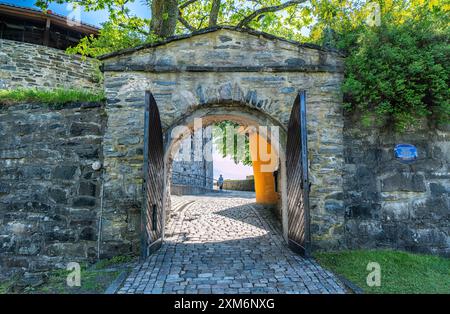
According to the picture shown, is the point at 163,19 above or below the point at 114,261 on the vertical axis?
above

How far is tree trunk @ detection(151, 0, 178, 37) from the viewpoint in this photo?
800 cm

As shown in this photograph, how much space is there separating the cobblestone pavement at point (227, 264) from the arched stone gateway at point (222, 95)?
0.76 m

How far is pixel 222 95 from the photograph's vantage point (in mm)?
5109

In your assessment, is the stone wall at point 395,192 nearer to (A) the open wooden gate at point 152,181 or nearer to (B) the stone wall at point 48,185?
(A) the open wooden gate at point 152,181

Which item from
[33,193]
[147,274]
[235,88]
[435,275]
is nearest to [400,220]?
[435,275]

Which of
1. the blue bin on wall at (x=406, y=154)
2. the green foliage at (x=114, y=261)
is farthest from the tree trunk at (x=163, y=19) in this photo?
the blue bin on wall at (x=406, y=154)

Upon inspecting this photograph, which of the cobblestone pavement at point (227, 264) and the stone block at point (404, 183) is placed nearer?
the cobblestone pavement at point (227, 264)

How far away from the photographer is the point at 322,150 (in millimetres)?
5027

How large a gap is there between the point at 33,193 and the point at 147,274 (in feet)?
9.15

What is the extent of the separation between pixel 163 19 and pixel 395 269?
296 inches

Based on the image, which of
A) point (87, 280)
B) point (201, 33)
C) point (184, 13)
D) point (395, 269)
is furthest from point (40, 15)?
point (395, 269)

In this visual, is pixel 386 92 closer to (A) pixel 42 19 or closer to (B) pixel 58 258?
(B) pixel 58 258

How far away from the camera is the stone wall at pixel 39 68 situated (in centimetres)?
1058

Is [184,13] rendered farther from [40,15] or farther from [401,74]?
[401,74]
